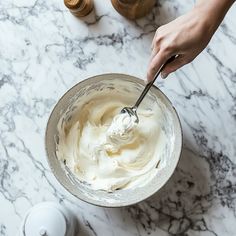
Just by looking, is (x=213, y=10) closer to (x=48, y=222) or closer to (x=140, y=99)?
(x=140, y=99)

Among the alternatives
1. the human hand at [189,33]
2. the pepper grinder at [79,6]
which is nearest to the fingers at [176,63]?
the human hand at [189,33]

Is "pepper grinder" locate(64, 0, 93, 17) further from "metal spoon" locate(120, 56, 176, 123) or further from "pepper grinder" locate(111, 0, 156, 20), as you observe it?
"metal spoon" locate(120, 56, 176, 123)

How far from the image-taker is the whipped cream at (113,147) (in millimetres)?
977

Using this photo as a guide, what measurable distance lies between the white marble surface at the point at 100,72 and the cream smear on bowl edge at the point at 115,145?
0.04 m

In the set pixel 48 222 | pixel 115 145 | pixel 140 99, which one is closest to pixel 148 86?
pixel 140 99

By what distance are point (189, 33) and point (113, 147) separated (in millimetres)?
272

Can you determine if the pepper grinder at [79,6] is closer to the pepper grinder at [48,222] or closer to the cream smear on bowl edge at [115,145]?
the cream smear on bowl edge at [115,145]

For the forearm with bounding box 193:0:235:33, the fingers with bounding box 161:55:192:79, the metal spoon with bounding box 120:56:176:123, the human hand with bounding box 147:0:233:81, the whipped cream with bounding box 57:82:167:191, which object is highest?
the forearm with bounding box 193:0:235:33

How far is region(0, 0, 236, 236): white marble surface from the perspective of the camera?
0.99m

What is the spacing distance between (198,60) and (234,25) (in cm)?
10

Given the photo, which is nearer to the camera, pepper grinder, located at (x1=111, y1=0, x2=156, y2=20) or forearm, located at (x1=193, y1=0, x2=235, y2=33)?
forearm, located at (x1=193, y1=0, x2=235, y2=33)

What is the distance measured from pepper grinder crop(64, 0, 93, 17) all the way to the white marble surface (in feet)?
0.06

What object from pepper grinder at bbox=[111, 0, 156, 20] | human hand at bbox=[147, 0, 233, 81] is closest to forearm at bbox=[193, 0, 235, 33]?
human hand at bbox=[147, 0, 233, 81]

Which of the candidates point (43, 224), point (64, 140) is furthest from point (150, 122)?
point (43, 224)
